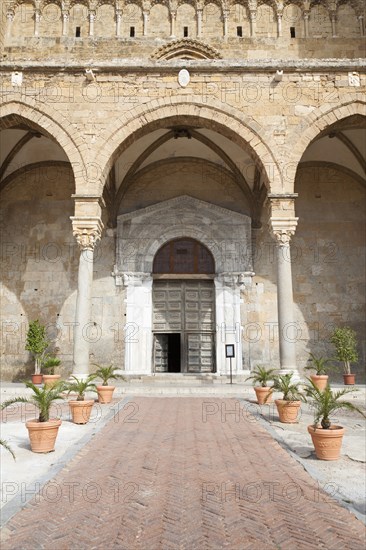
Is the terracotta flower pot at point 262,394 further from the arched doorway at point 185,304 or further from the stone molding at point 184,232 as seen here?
the stone molding at point 184,232

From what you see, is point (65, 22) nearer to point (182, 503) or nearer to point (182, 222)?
point (182, 222)

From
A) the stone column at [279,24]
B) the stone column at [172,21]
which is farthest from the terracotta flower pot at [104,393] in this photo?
the stone column at [279,24]

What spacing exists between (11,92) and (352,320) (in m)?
12.5

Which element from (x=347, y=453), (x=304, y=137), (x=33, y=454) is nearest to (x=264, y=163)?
(x=304, y=137)

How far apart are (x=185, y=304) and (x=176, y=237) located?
2.36 meters

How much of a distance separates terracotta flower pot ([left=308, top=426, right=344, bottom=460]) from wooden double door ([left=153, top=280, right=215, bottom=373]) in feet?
30.9

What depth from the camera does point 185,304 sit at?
592 inches

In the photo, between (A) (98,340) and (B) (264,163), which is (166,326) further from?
(B) (264,163)

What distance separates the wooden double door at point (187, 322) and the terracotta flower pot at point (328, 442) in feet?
30.9

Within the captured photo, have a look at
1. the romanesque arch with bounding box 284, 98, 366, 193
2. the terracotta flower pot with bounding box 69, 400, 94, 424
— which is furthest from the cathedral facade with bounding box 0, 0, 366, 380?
the terracotta flower pot with bounding box 69, 400, 94, 424

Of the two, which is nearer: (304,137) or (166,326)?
(304,137)

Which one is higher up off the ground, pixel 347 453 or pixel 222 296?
pixel 222 296

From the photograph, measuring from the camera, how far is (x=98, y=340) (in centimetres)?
1452

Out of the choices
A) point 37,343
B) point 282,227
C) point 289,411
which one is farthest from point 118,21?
point 289,411
